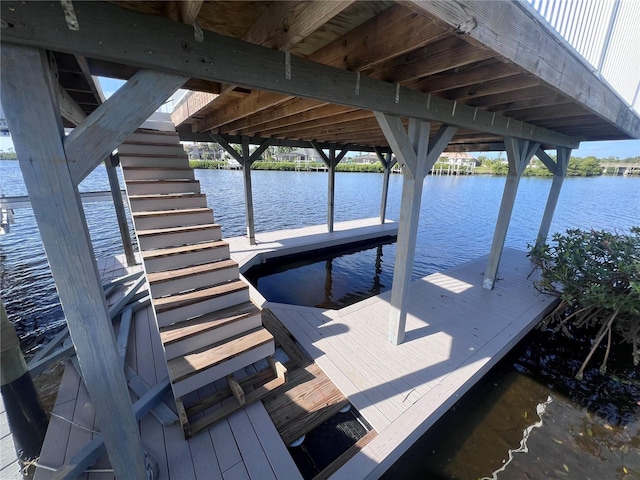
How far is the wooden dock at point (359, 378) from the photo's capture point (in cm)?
188

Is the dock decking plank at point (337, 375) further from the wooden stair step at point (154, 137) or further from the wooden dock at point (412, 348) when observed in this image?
the wooden stair step at point (154, 137)

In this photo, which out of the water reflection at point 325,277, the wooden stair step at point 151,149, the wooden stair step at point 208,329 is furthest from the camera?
the water reflection at point 325,277

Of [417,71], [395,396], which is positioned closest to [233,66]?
[417,71]

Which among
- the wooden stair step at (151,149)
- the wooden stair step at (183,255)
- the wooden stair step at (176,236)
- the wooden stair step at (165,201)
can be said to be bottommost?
the wooden stair step at (183,255)

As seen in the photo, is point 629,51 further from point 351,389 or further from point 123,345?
point 123,345

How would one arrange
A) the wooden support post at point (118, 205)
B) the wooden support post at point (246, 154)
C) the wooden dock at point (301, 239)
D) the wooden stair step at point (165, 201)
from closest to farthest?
the wooden stair step at point (165, 201) < the wooden support post at point (118, 205) < the wooden support post at point (246, 154) < the wooden dock at point (301, 239)

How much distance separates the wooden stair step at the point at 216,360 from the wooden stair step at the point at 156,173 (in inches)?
85.5

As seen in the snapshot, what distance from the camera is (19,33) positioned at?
0.89m

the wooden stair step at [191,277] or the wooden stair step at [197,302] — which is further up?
the wooden stair step at [191,277]

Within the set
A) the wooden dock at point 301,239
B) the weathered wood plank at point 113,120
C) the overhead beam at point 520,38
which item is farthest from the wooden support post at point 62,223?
the wooden dock at point 301,239

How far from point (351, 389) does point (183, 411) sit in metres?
1.52

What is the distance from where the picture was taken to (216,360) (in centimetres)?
229

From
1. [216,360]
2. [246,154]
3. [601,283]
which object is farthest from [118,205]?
[601,283]

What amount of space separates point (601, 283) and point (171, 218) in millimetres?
5837
